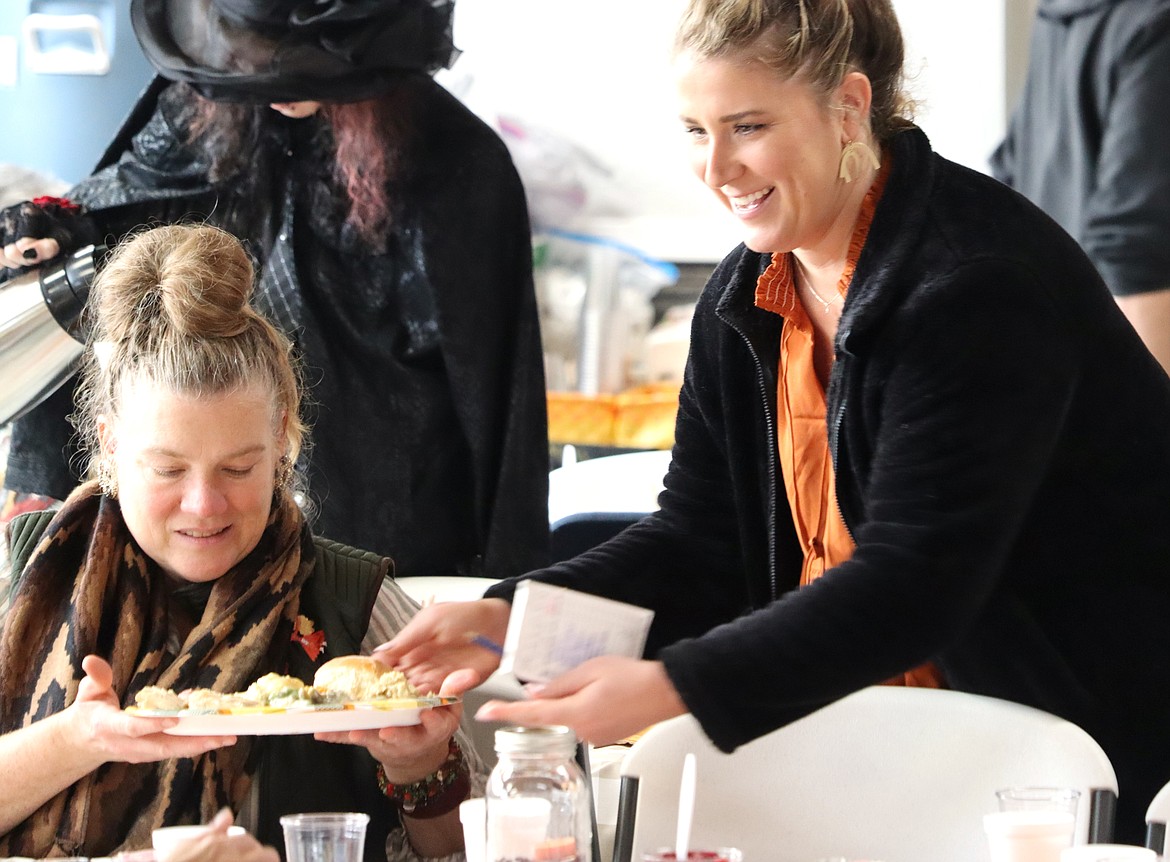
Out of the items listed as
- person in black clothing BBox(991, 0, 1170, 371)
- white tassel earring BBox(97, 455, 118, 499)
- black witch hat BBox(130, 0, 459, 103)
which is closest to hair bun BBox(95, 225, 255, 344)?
white tassel earring BBox(97, 455, 118, 499)

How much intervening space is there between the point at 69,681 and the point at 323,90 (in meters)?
1.42

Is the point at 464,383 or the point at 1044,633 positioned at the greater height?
the point at 464,383

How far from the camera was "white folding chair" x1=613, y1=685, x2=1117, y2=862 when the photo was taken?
1.48 metres

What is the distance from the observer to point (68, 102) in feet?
9.98

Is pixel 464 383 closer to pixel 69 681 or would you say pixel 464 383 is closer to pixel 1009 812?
pixel 69 681

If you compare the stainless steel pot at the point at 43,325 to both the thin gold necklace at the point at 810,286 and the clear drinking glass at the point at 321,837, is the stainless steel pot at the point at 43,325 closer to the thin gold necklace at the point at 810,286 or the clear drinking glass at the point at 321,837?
the thin gold necklace at the point at 810,286

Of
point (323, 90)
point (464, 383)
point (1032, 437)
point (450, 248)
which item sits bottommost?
point (1032, 437)

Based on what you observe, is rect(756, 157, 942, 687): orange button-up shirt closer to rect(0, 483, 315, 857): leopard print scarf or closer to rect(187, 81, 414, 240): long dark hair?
rect(0, 483, 315, 857): leopard print scarf

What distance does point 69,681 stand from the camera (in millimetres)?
1620

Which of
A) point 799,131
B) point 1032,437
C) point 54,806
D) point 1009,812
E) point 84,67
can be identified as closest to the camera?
point 1009,812

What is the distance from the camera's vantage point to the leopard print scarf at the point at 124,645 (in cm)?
156

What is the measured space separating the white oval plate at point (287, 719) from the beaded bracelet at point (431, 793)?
0.81ft

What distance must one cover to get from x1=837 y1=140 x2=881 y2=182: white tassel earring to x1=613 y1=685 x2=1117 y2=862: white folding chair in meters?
0.52

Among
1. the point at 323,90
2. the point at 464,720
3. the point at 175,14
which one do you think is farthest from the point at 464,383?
the point at 464,720
